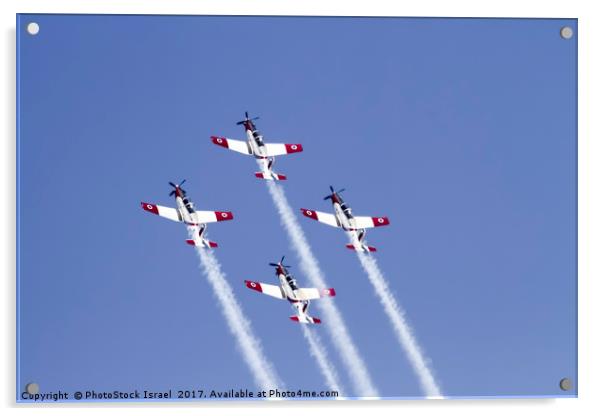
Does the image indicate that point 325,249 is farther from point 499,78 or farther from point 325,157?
point 499,78

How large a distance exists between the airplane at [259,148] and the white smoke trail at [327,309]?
0.06 meters

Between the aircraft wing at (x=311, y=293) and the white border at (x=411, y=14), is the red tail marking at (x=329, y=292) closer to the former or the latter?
the aircraft wing at (x=311, y=293)

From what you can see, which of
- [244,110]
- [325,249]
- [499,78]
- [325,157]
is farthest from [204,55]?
[499,78]

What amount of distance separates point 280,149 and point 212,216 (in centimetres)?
47

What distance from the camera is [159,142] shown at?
5.09 m

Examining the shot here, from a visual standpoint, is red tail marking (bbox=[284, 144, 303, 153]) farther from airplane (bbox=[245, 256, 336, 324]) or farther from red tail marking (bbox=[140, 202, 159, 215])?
red tail marking (bbox=[140, 202, 159, 215])

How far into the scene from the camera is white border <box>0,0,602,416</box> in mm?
4996

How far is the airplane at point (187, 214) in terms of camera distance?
5059 millimetres

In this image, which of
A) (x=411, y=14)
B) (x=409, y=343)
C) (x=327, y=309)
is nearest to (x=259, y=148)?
(x=327, y=309)

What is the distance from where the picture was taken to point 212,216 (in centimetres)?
509

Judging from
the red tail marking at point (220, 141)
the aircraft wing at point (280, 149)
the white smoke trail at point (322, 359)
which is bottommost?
the white smoke trail at point (322, 359)

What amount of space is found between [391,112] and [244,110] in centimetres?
73

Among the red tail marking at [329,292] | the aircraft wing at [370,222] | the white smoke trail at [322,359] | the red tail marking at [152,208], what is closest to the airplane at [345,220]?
the aircraft wing at [370,222]

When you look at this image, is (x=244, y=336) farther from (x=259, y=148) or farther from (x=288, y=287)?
(x=259, y=148)
